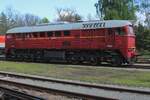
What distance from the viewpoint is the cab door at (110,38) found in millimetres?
29772

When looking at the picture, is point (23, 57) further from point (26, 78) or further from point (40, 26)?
point (26, 78)

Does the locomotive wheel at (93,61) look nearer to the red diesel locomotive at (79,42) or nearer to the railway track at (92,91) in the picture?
the red diesel locomotive at (79,42)

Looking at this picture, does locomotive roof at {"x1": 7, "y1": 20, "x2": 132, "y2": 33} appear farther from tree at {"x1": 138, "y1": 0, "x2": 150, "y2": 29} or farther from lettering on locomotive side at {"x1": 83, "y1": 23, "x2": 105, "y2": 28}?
tree at {"x1": 138, "y1": 0, "x2": 150, "y2": 29}

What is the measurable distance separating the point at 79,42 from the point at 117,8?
3340 centimetres

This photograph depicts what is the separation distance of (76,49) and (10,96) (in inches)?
769

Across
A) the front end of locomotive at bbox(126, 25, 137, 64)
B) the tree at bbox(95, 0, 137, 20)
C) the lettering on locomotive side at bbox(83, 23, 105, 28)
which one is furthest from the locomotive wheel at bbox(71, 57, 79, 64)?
the tree at bbox(95, 0, 137, 20)

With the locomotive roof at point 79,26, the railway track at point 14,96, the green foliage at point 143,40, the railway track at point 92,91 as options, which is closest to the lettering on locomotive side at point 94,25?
the locomotive roof at point 79,26

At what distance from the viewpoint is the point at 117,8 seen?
211ft

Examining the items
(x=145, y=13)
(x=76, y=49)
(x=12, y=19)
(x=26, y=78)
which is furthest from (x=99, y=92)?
(x=12, y=19)

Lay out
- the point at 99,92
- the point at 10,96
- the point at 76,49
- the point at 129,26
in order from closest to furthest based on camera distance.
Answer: the point at 10,96 < the point at 99,92 < the point at 129,26 < the point at 76,49

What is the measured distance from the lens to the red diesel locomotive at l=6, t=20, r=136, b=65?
29.5m

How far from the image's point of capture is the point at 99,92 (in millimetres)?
15586

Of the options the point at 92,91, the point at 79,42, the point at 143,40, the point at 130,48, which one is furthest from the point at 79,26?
the point at 143,40

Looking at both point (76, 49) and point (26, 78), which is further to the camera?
point (76, 49)
